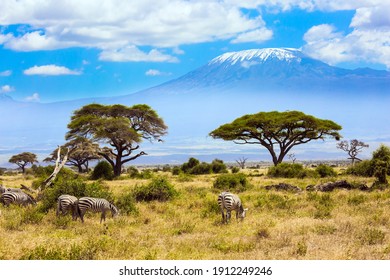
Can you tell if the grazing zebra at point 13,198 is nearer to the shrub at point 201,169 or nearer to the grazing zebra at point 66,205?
the grazing zebra at point 66,205

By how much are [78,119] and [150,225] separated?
39.0 metres

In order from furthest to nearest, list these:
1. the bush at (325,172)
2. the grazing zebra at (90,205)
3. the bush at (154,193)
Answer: the bush at (325,172) → the bush at (154,193) → the grazing zebra at (90,205)

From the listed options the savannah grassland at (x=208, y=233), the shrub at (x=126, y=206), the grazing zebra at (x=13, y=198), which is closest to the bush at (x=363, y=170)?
the savannah grassland at (x=208, y=233)

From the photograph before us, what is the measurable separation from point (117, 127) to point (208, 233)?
36.3 metres

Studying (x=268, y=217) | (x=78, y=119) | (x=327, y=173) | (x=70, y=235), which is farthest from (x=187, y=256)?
(x=78, y=119)

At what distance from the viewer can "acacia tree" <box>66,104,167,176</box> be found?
5116 centimetres

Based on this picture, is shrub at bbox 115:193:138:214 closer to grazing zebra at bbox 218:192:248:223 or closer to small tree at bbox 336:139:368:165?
grazing zebra at bbox 218:192:248:223

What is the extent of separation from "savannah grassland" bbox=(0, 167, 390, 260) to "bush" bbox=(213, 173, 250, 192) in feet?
27.3

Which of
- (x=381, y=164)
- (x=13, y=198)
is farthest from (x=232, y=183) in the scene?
(x=13, y=198)

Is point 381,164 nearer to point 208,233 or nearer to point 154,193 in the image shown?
point 154,193

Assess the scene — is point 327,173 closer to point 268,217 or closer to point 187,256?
point 268,217

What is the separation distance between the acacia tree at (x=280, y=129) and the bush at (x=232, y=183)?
82.7ft

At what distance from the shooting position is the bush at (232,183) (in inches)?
1217
